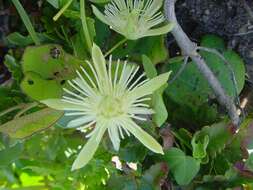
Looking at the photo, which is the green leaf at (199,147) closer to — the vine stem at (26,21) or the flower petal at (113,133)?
the flower petal at (113,133)

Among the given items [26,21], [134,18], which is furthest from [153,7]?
[26,21]

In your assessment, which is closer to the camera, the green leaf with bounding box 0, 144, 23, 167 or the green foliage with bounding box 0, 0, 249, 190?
the green foliage with bounding box 0, 0, 249, 190

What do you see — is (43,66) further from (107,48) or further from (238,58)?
(238,58)

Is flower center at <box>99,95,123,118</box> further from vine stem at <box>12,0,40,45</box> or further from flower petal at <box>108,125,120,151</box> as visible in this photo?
vine stem at <box>12,0,40,45</box>

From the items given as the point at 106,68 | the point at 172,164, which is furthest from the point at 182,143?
the point at 106,68

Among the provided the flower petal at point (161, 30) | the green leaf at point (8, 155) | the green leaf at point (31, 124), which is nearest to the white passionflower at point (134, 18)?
the flower petal at point (161, 30)

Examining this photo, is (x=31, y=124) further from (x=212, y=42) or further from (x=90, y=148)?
(x=212, y=42)

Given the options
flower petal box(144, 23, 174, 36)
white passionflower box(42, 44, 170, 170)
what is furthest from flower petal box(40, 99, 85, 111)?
flower petal box(144, 23, 174, 36)
